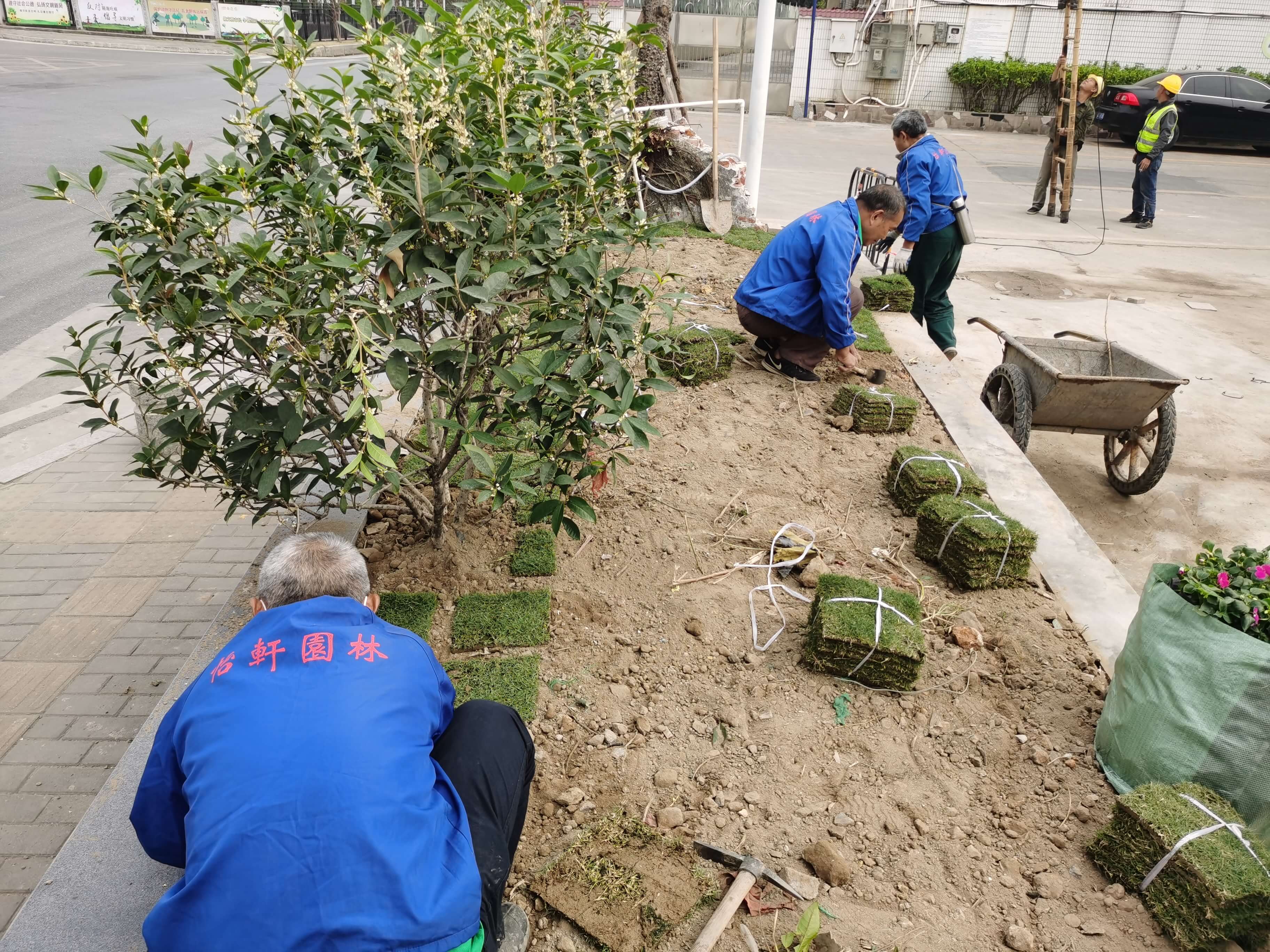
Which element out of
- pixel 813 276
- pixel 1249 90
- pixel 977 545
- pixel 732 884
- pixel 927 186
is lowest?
pixel 732 884

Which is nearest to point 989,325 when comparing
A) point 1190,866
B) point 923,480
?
point 923,480

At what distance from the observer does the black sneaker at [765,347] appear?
609cm

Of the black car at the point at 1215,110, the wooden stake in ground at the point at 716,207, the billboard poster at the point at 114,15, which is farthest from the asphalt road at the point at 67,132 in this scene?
the black car at the point at 1215,110

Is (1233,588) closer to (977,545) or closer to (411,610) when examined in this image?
(977,545)

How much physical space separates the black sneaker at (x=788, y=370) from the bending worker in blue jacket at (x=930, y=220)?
55.2 inches

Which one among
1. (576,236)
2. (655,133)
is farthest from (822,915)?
(655,133)

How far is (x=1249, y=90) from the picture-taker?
17.7 metres

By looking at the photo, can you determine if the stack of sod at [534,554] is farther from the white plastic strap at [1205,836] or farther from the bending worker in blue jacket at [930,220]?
the bending worker in blue jacket at [930,220]

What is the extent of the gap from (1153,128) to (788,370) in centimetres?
885

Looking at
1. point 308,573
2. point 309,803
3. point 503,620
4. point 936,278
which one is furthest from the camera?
point 936,278

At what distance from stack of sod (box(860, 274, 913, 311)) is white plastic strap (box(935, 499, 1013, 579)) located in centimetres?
368

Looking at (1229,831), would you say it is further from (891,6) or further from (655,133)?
(891,6)

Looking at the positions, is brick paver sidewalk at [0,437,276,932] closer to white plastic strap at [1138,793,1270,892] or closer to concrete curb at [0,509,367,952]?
concrete curb at [0,509,367,952]

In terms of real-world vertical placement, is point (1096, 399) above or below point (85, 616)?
above
